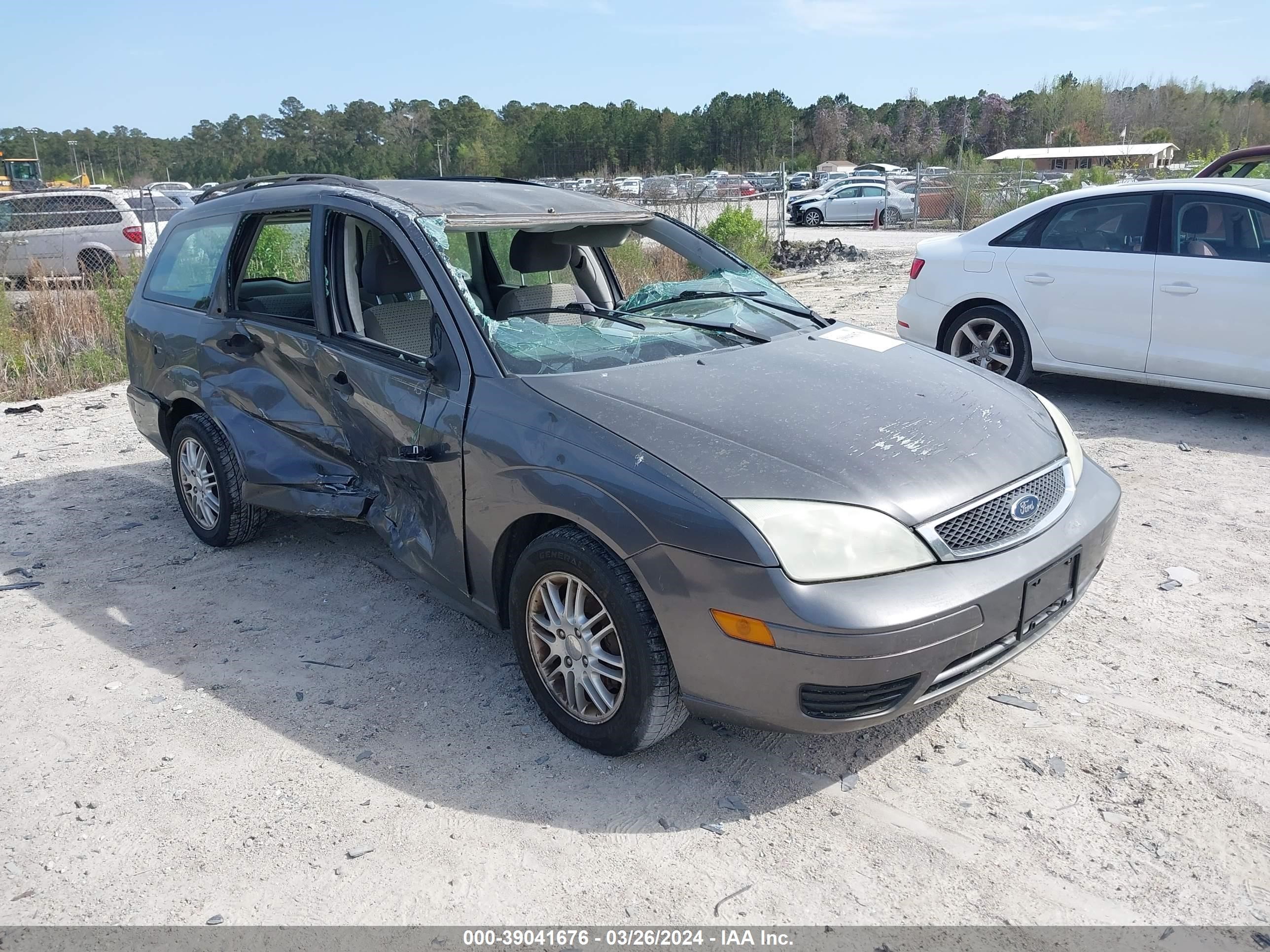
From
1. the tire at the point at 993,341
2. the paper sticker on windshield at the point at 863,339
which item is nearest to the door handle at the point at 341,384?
the paper sticker on windshield at the point at 863,339

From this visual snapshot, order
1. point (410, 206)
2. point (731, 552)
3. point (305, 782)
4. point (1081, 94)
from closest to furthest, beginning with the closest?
point (731, 552) → point (305, 782) → point (410, 206) → point (1081, 94)

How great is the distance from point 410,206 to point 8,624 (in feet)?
8.66

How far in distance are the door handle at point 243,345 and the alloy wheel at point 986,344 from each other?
5059 millimetres

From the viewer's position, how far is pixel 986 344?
24.3ft

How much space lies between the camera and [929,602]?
8.71 feet

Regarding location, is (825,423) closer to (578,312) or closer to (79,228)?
(578,312)

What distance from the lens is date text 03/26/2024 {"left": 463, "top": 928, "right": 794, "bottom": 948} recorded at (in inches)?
95.7

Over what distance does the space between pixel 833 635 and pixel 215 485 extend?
3.60m

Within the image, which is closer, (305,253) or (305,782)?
(305,782)

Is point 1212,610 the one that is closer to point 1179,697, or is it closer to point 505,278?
point 1179,697

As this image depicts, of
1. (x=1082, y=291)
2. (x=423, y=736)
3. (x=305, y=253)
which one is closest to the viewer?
(x=423, y=736)

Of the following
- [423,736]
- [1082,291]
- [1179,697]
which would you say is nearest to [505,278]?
[423,736]

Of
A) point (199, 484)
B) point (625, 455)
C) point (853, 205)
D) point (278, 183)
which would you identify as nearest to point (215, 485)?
point (199, 484)

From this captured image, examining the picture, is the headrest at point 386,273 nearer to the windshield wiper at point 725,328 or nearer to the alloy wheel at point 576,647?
the windshield wiper at point 725,328
